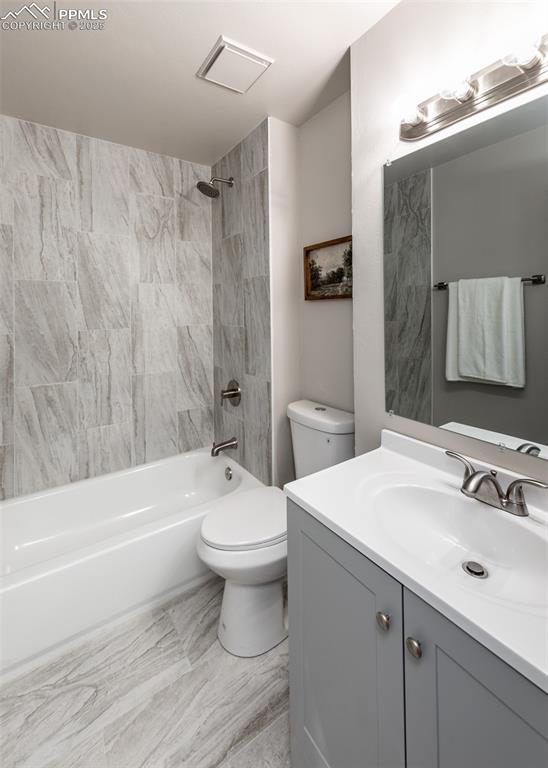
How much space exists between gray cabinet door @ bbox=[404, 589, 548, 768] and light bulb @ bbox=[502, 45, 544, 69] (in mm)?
1246

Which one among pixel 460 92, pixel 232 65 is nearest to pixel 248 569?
pixel 460 92

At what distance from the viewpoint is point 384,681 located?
0.78m

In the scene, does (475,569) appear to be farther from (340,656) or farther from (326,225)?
(326,225)

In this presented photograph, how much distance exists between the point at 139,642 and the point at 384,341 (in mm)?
1647

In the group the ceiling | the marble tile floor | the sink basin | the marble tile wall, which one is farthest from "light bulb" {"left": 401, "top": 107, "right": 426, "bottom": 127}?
the marble tile floor

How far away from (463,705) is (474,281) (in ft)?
3.19

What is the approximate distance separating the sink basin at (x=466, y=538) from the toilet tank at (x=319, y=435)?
0.54 metres

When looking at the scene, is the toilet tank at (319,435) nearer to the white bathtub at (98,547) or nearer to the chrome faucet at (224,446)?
the white bathtub at (98,547)

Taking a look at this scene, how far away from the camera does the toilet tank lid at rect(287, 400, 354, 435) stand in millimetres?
1605

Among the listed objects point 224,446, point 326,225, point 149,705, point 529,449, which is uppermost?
point 326,225

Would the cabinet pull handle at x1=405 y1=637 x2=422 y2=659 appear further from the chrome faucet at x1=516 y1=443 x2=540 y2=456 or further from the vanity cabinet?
the chrome faucet at x1=516 y1=443 x2=540 y2=456

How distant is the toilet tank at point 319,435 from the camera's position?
1.62 meters

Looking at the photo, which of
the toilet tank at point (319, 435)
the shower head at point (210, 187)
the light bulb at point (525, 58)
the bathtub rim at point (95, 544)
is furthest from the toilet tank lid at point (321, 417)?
the shower head at point (210, 187)

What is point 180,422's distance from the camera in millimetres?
2490
